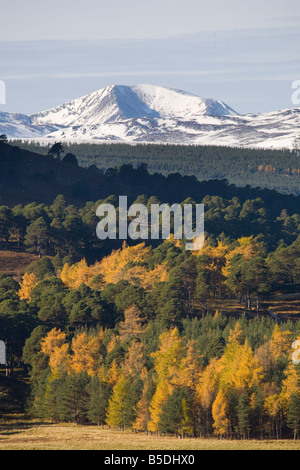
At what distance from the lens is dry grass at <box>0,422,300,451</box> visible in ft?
266

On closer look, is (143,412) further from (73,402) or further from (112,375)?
(73,402)

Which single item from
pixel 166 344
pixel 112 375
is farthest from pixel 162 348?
pixel 112 375

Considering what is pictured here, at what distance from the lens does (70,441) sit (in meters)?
85.2

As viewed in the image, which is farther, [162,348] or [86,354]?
[86,354]

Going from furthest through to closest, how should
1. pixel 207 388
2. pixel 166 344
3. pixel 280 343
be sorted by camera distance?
pixel 280 343
pixel 166 344
pixel 207 388

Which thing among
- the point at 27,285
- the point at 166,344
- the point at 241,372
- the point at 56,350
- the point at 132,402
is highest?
the point at 27,285

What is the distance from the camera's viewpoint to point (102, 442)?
84188mm

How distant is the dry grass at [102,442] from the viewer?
81000 millimetres

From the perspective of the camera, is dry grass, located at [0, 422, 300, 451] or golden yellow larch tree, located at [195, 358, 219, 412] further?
golden yellow larch tree, located at [195, 358, 219, 412]

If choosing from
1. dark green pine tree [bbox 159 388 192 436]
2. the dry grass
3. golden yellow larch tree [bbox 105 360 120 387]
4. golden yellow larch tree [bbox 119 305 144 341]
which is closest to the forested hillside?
dark green pine tree [bbox 159 388 192 436]

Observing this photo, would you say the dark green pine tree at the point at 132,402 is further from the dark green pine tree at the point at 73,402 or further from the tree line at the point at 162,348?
the dark green pine tree at the point at 73,402

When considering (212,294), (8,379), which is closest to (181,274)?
(212,294)

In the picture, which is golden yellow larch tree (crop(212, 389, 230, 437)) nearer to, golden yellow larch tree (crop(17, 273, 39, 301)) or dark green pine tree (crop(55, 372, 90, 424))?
dark green pine tree (crop(55, 372, 90, 424))
